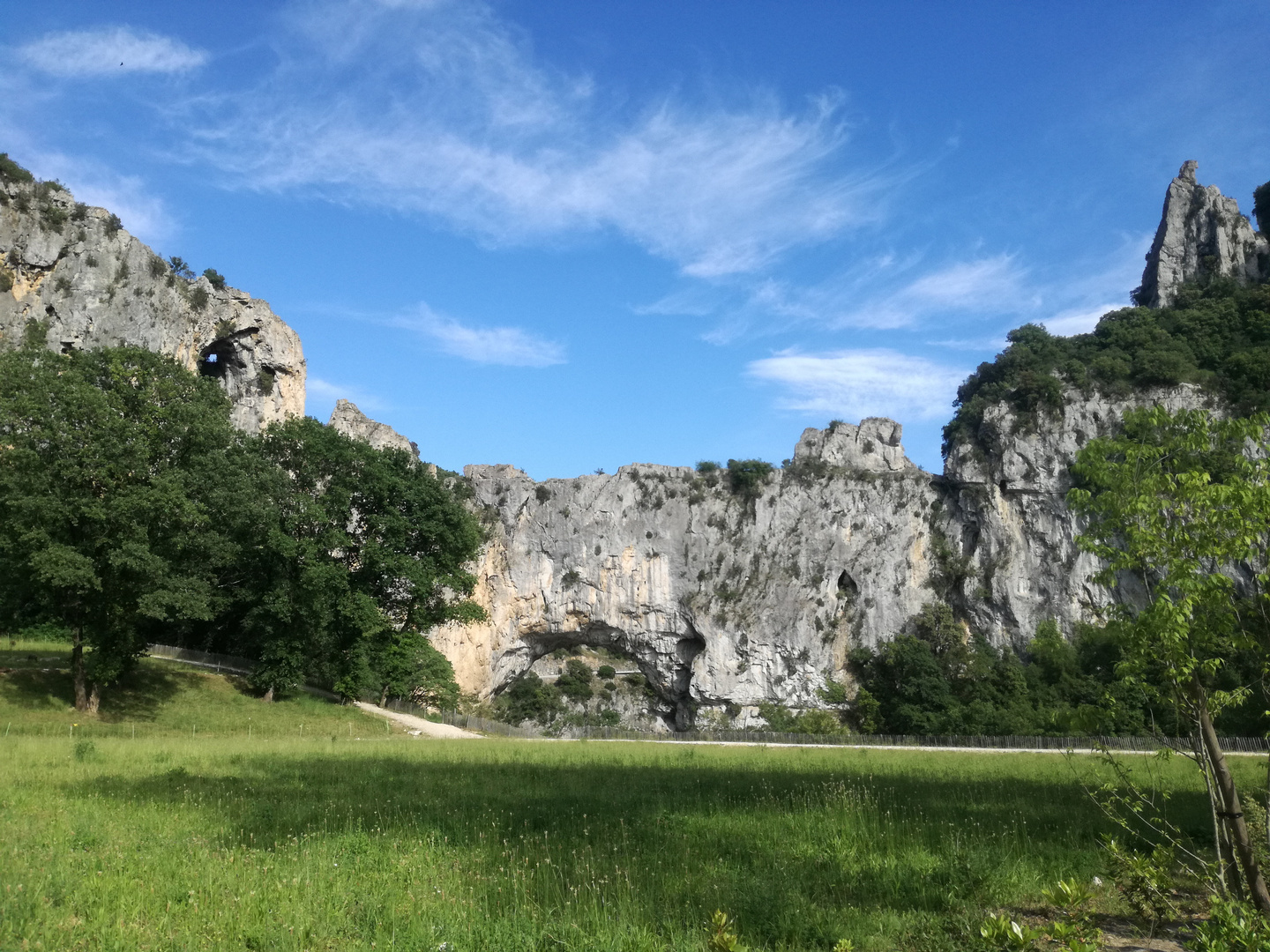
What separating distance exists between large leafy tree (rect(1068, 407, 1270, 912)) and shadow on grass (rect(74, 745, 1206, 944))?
213cm

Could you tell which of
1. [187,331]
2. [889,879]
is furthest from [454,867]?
[187,331]

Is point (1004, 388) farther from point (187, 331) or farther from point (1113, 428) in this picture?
point (187, 331)

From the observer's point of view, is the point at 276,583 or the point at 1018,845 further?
the point at 276,583

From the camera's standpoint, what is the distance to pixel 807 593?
7181cm

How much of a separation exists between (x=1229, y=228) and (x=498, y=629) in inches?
2816

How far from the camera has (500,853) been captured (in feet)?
27.1

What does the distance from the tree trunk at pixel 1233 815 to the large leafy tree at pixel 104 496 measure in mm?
25926

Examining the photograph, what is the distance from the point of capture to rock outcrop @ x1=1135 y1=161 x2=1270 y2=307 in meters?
75.9

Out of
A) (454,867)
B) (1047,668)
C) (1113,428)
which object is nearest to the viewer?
(454,867)

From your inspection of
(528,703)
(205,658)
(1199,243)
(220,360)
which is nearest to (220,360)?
(220,360)

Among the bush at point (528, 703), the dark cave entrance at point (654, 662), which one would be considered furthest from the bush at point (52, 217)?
the bush at point (528, 703)

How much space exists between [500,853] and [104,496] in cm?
2320

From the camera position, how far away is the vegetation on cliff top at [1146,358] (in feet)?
212

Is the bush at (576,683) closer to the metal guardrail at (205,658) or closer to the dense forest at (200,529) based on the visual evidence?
the dense forest at (200,529)
